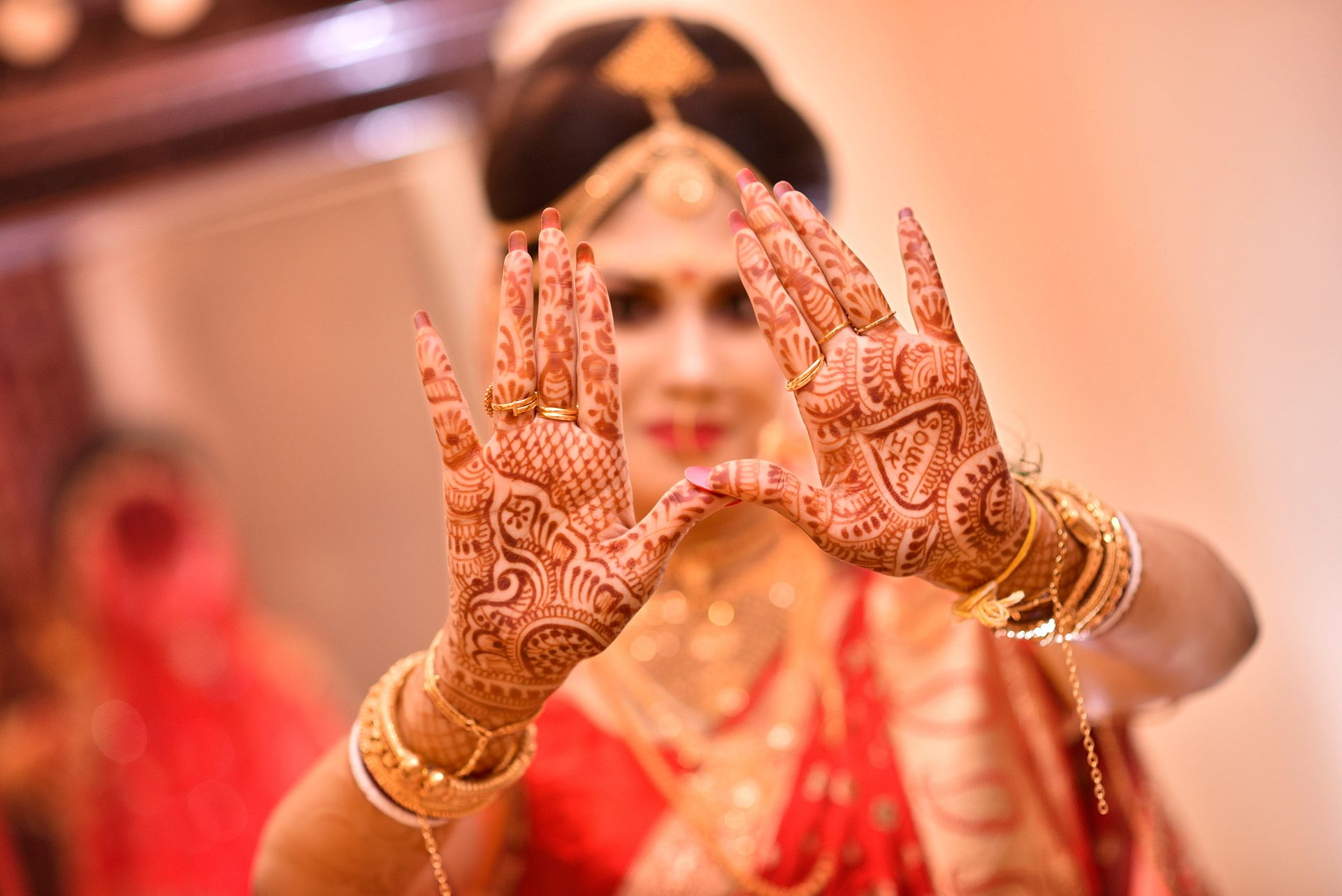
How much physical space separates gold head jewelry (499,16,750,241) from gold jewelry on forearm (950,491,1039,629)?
0.45 meters

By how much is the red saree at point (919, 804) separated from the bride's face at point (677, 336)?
10.6 inches

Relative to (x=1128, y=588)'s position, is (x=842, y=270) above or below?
above

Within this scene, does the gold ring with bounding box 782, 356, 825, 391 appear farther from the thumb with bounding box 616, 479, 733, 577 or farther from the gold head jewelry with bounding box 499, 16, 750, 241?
the gold head jewelry with bounding box 499, 16, 750, 241

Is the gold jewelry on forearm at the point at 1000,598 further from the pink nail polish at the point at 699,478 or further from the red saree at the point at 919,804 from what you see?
the red saree at the point at 919,804

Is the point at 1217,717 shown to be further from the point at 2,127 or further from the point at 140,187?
the point at 2,127

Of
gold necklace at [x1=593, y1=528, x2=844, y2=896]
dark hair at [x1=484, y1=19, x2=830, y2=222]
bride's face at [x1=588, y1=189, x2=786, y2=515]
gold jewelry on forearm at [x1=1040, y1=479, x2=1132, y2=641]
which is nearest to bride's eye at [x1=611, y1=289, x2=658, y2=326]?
bride's face at [x1=588, y1=189, x2=786, y2=515]

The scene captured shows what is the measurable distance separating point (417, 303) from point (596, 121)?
59 cm

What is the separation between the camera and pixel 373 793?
726 mm

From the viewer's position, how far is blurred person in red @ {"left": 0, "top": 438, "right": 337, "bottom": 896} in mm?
1562

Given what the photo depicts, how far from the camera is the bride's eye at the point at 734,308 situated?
3.20 feet

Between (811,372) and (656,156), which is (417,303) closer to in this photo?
(656,156)

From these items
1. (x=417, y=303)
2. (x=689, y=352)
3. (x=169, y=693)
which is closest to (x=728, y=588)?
(x=689, y=352)

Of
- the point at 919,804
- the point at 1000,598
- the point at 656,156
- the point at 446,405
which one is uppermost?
the point at 656,156

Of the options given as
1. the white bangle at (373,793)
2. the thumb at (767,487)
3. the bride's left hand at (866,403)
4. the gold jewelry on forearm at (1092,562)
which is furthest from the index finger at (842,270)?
the white bangle at (373,793)
